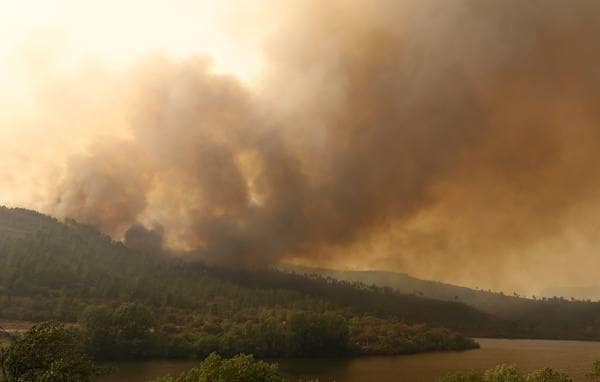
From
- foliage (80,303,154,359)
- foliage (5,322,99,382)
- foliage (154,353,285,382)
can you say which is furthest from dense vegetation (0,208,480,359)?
foliage (5,322,99,382)

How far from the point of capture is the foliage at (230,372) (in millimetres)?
47103

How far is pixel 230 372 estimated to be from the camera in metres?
48.4

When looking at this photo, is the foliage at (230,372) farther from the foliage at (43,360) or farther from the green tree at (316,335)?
the green tree at (316,335)

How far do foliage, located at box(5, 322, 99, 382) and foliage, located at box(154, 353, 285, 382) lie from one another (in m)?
10.5

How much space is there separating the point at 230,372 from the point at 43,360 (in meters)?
17.7

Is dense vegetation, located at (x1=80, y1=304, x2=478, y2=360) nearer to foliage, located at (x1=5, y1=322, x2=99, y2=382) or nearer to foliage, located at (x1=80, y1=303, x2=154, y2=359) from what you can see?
foliage, located at (x1=80, y1=303, x2=154, y2=359)

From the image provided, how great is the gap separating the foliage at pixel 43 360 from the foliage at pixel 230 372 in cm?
1050

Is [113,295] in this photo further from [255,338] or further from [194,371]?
[194,371]

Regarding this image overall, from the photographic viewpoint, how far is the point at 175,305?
18325 centimetres

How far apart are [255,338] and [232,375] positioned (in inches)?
3055

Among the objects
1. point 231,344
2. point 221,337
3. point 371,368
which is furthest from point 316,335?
point 221,337

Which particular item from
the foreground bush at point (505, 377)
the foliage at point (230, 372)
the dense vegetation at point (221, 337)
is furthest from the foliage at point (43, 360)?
the dense vegetation at point (221, 337)

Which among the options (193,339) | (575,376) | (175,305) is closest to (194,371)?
(193,339)

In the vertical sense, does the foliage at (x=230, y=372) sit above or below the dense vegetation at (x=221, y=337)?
below
